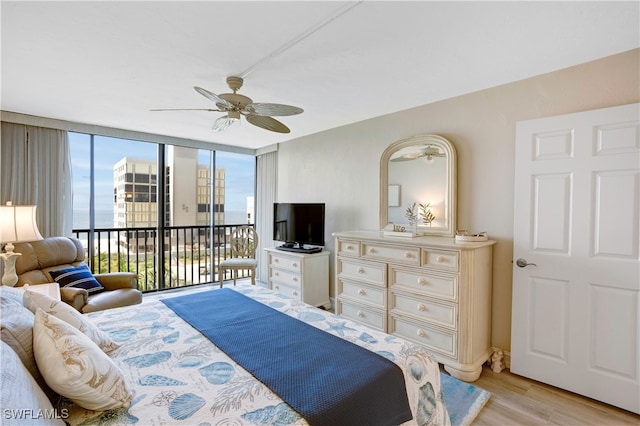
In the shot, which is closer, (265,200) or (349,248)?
(349,248)

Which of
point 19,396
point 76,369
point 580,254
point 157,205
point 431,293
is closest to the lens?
point 19,396

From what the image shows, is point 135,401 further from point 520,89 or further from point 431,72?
point 520,89

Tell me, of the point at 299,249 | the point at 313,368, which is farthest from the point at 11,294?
the point at 299,249

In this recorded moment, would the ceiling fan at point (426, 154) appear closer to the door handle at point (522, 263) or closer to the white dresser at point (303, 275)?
the door handle at point (522, 263)

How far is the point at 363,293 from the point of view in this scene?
3.18 metres

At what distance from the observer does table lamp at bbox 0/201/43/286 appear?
7.45 ft

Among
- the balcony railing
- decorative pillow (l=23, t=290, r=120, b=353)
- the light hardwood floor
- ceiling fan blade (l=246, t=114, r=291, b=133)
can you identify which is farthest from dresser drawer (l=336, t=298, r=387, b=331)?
the balcony railing

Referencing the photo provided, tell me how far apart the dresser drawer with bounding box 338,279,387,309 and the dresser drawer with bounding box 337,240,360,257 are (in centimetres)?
30

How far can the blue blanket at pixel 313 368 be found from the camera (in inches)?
47.5

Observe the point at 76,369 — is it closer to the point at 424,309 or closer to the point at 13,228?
the point at 13,228

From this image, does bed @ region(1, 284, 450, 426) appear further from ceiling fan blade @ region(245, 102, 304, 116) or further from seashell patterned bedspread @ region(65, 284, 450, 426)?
ceiling fan blade @ region(245, 102, 304, 116)

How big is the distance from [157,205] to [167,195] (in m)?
0.21

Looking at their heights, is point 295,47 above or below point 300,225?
above

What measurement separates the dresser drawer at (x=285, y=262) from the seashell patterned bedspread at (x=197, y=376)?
1.73 m
